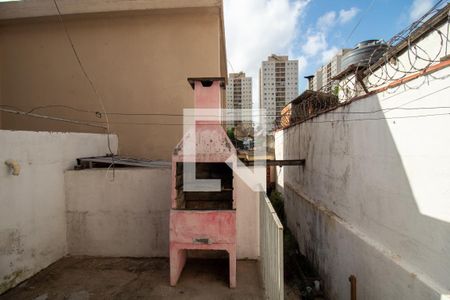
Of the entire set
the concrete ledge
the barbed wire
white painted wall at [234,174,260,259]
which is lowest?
white painted wall at [234,174,260,259]

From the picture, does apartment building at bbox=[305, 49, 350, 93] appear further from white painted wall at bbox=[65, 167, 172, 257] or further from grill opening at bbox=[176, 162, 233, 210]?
white painted wall at bbox=[65, 167, 172, 257]

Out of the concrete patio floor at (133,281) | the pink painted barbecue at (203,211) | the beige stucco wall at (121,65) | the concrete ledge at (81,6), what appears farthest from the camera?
the beige stucco wall at (121,65)

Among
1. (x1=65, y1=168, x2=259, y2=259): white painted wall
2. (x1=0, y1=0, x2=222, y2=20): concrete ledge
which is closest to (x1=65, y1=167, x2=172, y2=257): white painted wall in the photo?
(x1=65, y1=168, x2=259, y2=259): white painted wall

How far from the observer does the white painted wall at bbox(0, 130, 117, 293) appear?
454 cm

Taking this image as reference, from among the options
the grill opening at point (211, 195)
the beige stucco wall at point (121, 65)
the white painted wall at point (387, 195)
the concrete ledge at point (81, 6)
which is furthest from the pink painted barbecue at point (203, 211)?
the concrete ledge at point (81, 6)

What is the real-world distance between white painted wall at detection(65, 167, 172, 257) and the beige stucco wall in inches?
119

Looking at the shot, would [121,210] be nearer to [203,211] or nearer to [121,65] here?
[203,211]

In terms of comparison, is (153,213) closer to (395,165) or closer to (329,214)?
(329,214)

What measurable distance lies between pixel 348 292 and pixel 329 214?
1754mm

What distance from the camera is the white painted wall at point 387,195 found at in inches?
128

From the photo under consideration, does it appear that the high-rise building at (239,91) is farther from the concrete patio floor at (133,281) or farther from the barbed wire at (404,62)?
the concrete patio floor at (133,281)

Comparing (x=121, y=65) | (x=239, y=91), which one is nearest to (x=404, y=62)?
(x=121, y=65)

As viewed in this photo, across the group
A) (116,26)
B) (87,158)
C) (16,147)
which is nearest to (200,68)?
(116,26)

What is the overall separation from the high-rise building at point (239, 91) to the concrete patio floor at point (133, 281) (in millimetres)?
19111
